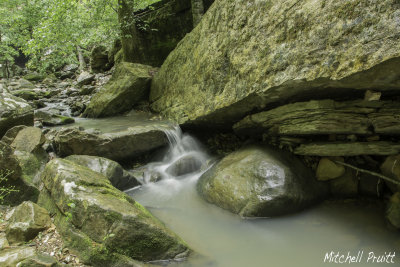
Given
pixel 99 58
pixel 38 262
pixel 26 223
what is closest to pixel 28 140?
pixel 26 223

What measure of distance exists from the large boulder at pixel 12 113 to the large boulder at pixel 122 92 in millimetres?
2860

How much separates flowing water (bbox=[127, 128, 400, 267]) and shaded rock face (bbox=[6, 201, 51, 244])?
164cm

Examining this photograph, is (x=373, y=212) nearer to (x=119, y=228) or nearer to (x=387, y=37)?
(x=387, y=37)

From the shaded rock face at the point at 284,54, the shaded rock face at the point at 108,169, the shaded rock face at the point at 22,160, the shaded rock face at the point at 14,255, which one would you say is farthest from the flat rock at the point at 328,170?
the shaded rock face at the point at 22,160

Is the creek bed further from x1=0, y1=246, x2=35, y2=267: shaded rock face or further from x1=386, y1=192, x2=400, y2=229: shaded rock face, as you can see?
x1=0, y1=246, x2=35, y2=267: shaded rock face

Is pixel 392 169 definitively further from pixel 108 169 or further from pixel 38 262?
pixel 108 169

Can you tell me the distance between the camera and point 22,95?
11.3 meters

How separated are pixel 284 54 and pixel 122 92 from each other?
6205 millimetres

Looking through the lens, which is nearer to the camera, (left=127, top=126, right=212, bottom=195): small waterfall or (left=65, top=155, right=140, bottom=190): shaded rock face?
(left=65, top=155, right=140, bottom=190): shaded rock face

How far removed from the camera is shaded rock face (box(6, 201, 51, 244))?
Result: 8.82 ft

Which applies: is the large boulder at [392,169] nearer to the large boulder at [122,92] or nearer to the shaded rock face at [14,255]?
the shaded rock face at [14,255]

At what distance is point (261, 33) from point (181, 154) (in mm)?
3636

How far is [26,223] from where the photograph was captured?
111 inches

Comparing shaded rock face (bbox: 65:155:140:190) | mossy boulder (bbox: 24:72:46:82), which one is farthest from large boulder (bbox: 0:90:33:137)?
mossy boulder (bbox: 24:72:46:82)
